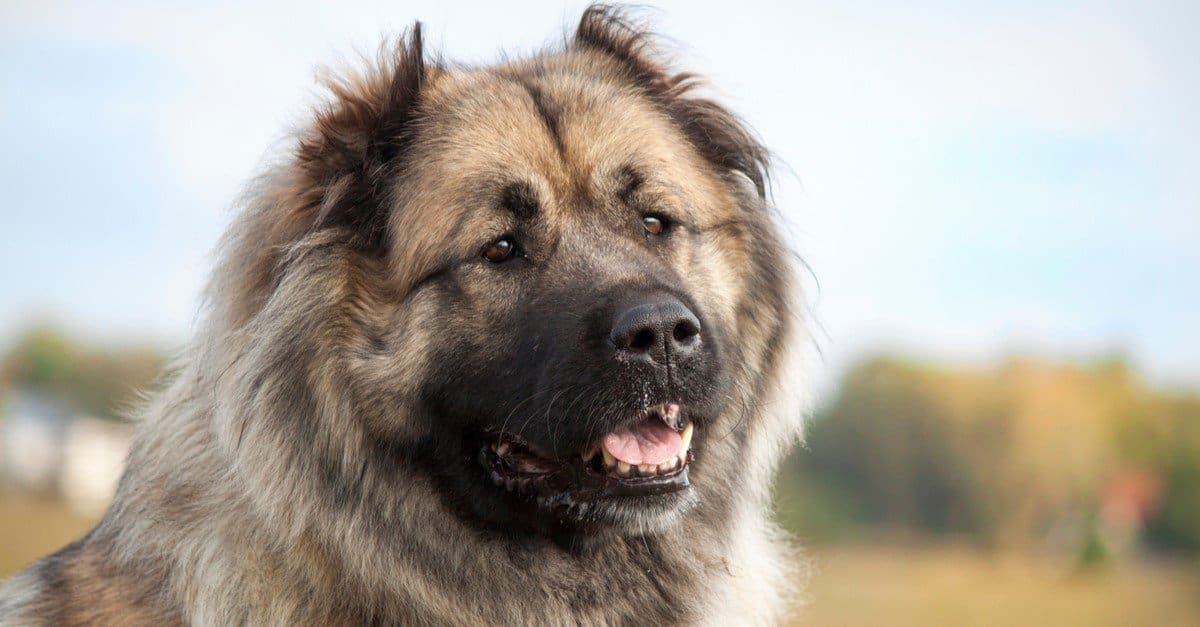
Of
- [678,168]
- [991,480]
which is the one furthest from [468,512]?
[991,480]

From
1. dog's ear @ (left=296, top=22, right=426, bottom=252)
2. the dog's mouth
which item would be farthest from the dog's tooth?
dog's ear @ (left=296, top=22, right=426, bottom=252)

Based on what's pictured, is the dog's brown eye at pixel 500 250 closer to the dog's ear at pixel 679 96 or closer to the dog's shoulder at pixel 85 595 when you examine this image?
the dog's ear at pixel 679 96

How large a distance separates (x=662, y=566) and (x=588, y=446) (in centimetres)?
71

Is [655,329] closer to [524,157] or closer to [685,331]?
[685,331]

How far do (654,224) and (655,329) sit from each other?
2.35 ft

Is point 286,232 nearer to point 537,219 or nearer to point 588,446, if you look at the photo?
point 537,219

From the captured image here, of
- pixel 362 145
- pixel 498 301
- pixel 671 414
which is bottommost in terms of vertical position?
pixel 671 414

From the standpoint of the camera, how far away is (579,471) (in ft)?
11.3

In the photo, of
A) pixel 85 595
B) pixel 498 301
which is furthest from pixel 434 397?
pixel 85 595

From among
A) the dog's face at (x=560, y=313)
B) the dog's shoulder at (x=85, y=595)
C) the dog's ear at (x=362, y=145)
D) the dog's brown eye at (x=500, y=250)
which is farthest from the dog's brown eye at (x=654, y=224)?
the dog's shoulder at (x=85, y=595)

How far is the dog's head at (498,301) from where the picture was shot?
132 inches

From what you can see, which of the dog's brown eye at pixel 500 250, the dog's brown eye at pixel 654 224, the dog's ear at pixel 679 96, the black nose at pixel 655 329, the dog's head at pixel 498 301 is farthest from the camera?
the dog's ear at pixel 679 96

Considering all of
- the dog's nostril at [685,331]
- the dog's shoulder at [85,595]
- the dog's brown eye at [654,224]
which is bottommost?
the dog's shoulder at [85,595]

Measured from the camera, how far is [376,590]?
3.47 m
